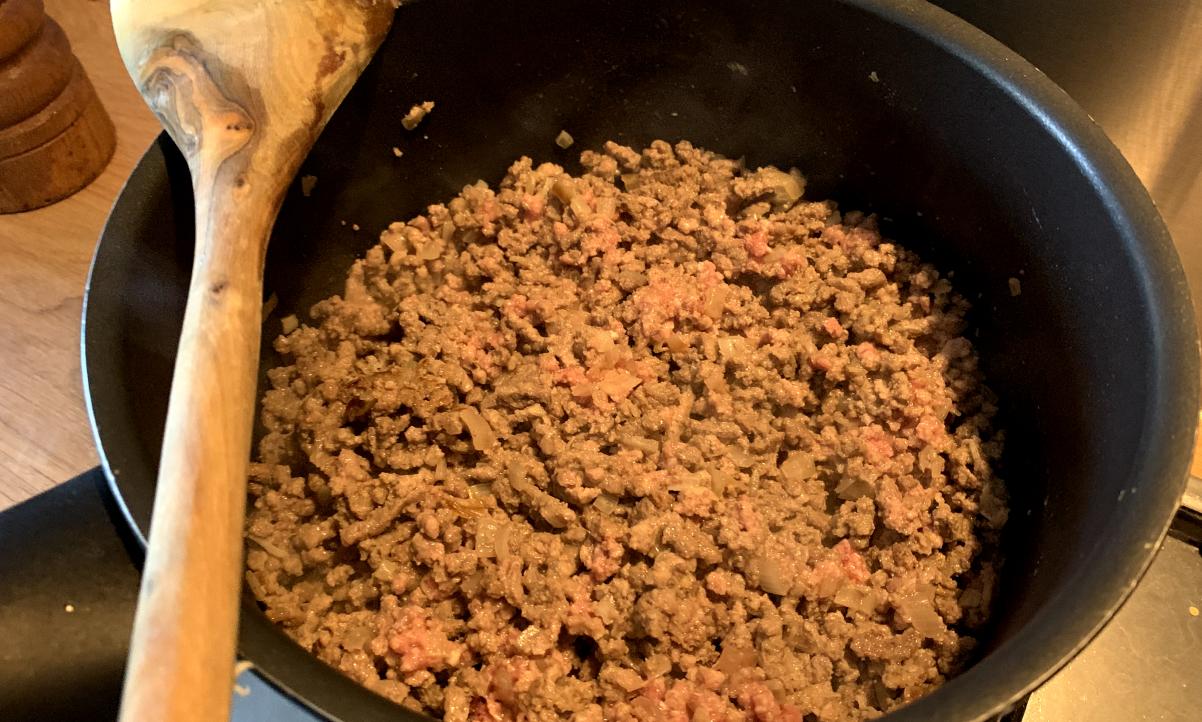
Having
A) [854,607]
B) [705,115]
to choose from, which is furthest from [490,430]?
[705,115]

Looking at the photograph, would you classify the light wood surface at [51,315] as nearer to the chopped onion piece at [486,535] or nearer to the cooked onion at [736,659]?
the chopped onion piece at [486,535]

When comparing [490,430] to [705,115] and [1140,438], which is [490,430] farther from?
[1140,438]

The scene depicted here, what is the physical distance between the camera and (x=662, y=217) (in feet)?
4.30

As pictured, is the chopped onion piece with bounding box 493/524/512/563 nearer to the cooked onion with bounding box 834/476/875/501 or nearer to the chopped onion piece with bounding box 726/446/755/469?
the chopped onion piece with bounding box 726/446/755/469

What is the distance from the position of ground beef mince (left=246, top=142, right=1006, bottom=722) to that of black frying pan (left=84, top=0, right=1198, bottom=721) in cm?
6

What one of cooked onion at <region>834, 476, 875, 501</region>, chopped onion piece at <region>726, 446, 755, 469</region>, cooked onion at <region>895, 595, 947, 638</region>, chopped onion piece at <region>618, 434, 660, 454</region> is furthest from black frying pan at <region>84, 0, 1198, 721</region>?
chopped onion piece at <region>618, 434, 660, 454</region>

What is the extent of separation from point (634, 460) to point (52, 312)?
91cm

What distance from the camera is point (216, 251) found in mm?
872

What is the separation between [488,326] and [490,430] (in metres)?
0.17

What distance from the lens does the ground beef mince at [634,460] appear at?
3.13ft

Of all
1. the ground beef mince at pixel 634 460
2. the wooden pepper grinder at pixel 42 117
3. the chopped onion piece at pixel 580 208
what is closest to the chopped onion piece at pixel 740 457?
the ground beef mince at pixel 634 460

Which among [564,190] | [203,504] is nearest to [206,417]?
[203,504]

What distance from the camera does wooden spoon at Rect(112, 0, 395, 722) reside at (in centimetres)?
62

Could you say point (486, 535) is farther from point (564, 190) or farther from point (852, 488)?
point (564, 190)
